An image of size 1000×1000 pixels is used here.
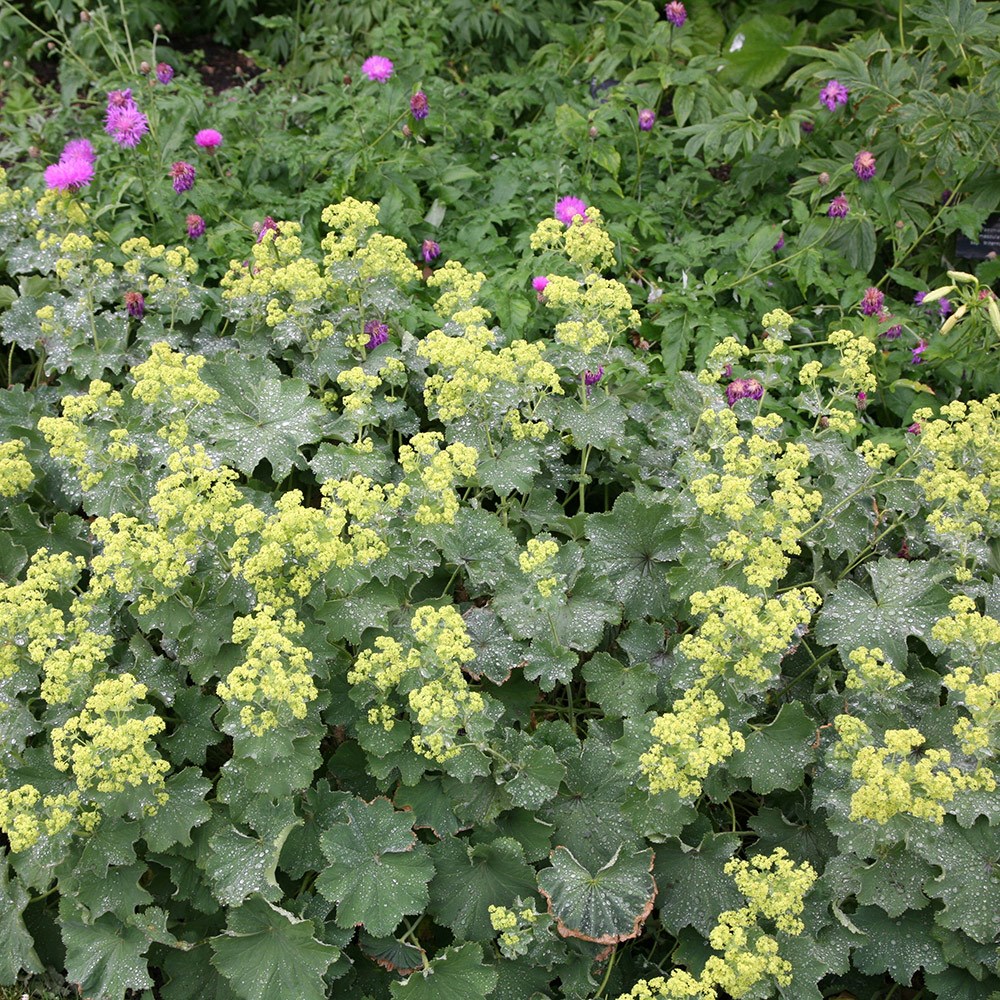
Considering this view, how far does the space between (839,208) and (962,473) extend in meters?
1.34

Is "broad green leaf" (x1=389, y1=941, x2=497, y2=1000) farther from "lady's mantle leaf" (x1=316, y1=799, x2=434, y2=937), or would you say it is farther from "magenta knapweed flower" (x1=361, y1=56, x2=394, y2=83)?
"magenta knapweed flower" (x1=361, y1=56, x2=394, y2=83)

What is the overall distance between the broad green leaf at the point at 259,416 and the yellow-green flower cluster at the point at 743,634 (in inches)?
49.9

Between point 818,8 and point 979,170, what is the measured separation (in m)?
1.68

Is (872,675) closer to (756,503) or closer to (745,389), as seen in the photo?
(756,503)

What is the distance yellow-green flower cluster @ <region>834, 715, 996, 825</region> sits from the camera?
2.38m

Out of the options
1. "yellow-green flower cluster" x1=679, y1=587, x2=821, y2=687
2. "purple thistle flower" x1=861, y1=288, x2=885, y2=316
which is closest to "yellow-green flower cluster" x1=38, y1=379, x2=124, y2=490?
"yellow-green flower cluster" x1=679, y1=587, x2=821, y2=687

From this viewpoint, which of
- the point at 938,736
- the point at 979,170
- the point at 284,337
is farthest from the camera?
the point at 979,170

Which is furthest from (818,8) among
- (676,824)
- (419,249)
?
(676,824)

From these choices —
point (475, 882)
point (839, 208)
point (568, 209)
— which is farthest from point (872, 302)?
point (475, 882)

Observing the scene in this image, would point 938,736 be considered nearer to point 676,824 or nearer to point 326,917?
point 676,824

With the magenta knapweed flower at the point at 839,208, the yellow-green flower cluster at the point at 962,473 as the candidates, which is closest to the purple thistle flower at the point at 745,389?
the yellow-green flower cluster at the point at 962,473

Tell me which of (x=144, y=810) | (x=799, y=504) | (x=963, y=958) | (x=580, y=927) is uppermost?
(x=799, y=504)

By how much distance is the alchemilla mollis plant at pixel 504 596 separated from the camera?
2.62 meters

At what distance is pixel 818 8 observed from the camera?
5.38 meters
